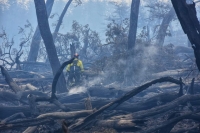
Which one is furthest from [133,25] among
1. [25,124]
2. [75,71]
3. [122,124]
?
[25,124]

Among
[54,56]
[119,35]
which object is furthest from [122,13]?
[54,56]

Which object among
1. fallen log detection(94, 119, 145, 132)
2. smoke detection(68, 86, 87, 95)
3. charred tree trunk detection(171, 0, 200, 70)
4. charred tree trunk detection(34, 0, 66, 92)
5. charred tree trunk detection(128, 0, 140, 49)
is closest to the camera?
charred tree trunk detection(171, 0, 200, 70)

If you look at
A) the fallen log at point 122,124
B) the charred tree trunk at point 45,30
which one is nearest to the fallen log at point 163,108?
the fallen log at point 122,124

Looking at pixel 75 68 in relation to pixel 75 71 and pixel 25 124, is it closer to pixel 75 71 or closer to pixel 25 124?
pixel 75 71

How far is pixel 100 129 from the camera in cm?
600

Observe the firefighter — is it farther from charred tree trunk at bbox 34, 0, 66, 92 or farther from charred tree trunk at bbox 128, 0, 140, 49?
charred tree trunk at bbox 128, 0, 140, 49

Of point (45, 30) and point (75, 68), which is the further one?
point (75, 68)

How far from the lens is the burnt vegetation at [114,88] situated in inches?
224

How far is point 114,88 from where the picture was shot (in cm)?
1028

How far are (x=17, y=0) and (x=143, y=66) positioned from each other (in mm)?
64989

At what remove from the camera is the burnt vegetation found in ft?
18.7

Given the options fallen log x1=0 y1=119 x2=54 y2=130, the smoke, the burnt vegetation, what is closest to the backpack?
the burnt vegetation

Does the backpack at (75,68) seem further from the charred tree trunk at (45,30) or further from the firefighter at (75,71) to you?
the charred tree trunk at (45,30)

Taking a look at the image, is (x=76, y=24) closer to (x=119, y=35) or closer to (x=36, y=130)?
(x=119, y=35)
